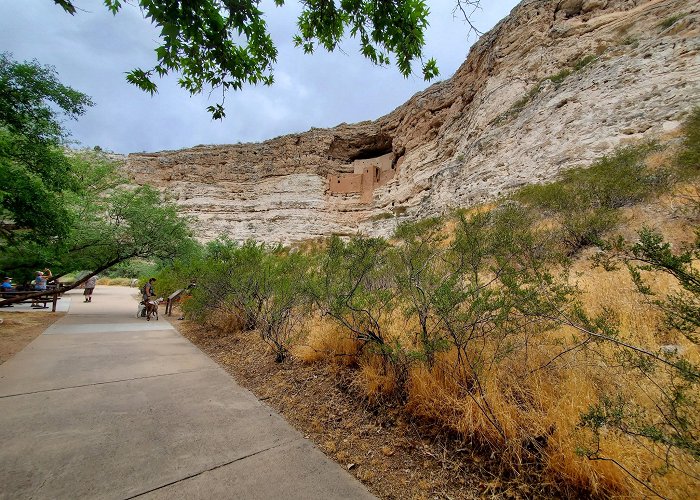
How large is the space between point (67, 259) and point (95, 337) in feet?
15.0

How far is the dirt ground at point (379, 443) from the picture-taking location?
5.46ft

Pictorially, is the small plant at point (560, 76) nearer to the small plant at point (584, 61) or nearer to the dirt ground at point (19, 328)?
the small plant at point (584, 61)

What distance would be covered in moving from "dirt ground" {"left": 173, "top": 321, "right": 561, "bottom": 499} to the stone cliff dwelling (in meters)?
24.3

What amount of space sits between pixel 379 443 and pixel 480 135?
58.9ft

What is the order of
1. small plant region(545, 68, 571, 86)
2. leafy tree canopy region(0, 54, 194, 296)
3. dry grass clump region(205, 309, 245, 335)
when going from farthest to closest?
small plant region(545, 68, 571, 86) → dry grass clump region(205, 309, 245, 335) → leafy tree canopy region(0, 54, 194, 296)

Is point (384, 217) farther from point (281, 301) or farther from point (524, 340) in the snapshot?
point (524, 340)

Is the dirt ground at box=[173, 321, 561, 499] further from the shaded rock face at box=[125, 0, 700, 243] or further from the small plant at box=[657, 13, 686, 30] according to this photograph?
the small plant at box=[657, 13, 686, 30]

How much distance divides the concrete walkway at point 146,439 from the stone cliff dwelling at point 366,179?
24.5 m

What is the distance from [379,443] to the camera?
2.11 m

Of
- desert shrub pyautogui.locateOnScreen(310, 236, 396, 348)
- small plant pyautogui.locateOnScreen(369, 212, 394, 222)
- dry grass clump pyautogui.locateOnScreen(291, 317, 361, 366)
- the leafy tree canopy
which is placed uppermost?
small plant pyautogui.locateOnScreen(369, 212, 394, 222)

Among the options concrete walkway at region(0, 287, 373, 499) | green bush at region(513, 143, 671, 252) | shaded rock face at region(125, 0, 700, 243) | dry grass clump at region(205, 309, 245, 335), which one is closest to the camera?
concrete walkway at region(0, 287, 373, 499)

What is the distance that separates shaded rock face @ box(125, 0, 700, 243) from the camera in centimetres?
1071

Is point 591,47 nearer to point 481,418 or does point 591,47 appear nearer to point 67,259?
point 481,418

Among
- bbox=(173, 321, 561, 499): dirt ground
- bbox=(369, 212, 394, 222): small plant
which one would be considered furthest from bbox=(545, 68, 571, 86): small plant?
bbox=(173, 321, 561, 499): dirt ground
